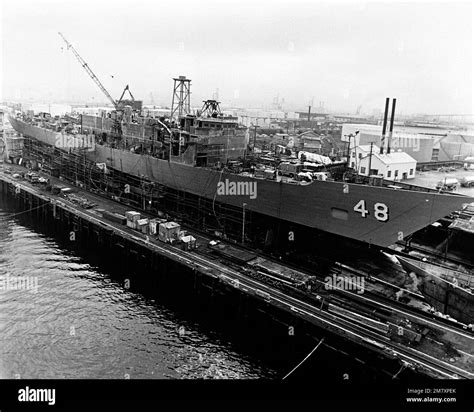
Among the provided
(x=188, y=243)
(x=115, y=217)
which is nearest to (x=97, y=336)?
(x=188, y=243)

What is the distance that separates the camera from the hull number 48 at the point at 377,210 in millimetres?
16391

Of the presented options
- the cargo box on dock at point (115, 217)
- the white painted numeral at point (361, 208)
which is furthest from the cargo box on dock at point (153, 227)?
the white painted numeral at point (361, 208)

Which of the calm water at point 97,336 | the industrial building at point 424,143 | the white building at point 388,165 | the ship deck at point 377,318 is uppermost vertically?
the industrial building at point 424,143

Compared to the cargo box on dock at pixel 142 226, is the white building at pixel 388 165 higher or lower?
higher

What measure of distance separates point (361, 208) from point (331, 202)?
1.46 metres

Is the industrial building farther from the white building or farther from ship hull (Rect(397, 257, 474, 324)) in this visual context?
ship hull (Rect(397, 257, 474, 324))

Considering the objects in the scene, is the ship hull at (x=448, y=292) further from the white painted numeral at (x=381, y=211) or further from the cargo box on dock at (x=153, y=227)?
the cargo box on dock at (x=153, y=227)

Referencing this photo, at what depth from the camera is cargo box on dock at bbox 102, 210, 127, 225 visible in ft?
78.7

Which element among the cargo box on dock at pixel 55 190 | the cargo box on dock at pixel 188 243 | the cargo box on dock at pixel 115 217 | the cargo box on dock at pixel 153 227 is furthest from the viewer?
the cargo box on dock at pixel 55 190

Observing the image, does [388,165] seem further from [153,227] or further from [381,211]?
[153,227]

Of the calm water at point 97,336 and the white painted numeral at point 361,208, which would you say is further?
the white painted numeral at point 361,208

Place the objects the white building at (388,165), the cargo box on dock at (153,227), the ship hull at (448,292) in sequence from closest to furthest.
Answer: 1. the ship hull at (448,292)
2. the cargo box on dock at (153,227)
3. the white building at (388,165)

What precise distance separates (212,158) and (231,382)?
19.5m

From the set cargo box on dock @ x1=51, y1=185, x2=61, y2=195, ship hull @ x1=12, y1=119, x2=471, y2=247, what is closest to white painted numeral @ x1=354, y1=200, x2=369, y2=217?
ship hull @ x1=12, y1=119, x2=471, y2=247
